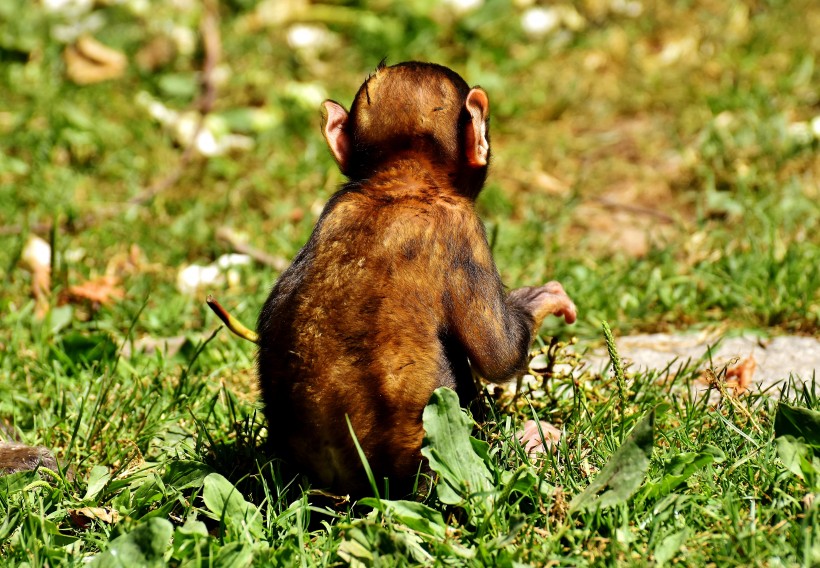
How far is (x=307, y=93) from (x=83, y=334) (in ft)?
11.1

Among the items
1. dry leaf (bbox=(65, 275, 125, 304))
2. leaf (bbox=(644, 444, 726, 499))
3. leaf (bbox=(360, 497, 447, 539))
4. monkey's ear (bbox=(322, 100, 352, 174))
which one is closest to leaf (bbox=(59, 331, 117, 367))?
dry leaf (bbox=(65, 275, 125, 304))

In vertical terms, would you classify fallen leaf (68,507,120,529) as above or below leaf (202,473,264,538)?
below

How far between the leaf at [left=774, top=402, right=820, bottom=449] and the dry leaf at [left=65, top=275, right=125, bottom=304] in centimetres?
334

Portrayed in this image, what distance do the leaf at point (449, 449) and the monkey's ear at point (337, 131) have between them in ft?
3.00

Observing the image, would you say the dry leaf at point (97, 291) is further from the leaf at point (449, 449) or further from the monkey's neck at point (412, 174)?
the leaf at point (449, 449)

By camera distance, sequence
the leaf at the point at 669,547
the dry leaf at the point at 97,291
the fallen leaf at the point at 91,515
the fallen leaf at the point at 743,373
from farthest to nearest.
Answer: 1. the dry leaf at the point at 97,291
2. the fallen leaf at the point at 743,373
3. the fallen leaf at the point at 91,515
4. the leaf at the point at 669,547

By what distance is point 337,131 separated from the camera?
3.55 m

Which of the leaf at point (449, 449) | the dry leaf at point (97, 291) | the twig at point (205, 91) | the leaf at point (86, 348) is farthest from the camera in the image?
the twig at point (205, 91)

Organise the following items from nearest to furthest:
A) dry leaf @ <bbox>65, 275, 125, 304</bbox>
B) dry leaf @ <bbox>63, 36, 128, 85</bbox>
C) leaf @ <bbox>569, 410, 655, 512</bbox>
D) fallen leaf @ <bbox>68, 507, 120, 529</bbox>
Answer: leaf @ <bbox>569, 410, 655, 512</bbox> → fallen leaf @ <bbox>68, 507, 120, 529</bbox> → dry leaf @ <bbox>65, 275, 125, 304</bbox> → dry leaf @ <bbox>63, 36, 128, 85</bbox>

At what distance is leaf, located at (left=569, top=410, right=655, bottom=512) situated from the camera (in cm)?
307

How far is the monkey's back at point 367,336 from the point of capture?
10.6 ft

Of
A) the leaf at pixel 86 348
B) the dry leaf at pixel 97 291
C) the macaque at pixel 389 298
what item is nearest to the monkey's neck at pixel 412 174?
the macaque at pixel 389 298

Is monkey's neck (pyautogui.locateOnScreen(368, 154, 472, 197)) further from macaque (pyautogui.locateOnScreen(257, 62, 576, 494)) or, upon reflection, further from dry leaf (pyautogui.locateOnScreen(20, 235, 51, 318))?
dry leaf (pyautogui.locateOnScreen(20, 235, 51, 318))

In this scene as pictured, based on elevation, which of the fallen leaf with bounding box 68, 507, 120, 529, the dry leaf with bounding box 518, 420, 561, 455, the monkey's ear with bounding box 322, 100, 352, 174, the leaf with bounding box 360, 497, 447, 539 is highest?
the monkey's ear with bounding box 322, 100, 352, 174
